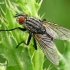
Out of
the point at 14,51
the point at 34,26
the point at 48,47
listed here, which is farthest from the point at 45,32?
the point at 14,51

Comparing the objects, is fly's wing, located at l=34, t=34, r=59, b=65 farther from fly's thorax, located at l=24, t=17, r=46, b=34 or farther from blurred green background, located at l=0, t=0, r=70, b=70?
blurred green background, located at l=0, t=0, r=70, b=70

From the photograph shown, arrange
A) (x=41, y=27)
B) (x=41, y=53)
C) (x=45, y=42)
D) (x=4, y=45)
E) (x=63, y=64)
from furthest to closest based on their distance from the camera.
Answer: (x=41, y=27), (x=45, y=42), (x=63, y=64), (x=41, y=53), (x=4, y=45)

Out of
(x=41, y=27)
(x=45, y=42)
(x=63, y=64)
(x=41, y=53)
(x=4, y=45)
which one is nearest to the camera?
(x=4, y=45)

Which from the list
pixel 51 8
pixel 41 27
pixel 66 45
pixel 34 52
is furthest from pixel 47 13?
pixel 34 52

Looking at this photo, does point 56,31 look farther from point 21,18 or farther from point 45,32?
point 21,18

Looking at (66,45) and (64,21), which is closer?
(66,45)

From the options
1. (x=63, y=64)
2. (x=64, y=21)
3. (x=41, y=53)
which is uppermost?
(x=41, y=53)

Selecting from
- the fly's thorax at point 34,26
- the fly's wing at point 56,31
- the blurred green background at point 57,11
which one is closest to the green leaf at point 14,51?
the fly's thorax at point 34,26

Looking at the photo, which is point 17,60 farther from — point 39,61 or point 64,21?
point 64,21
